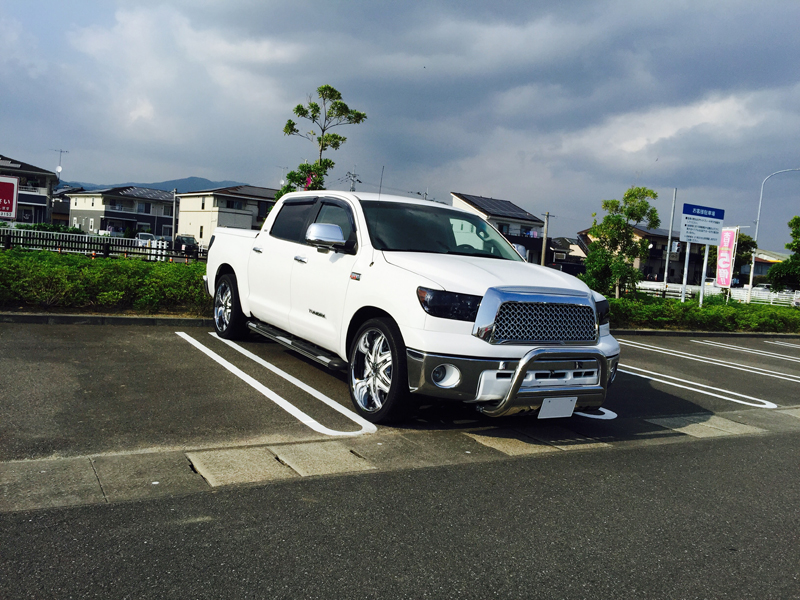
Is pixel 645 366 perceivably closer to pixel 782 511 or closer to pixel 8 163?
pixel 782 511

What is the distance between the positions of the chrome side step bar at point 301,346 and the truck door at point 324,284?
10 cm

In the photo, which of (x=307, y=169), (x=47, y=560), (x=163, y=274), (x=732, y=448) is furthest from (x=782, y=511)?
(x=307, y=169)

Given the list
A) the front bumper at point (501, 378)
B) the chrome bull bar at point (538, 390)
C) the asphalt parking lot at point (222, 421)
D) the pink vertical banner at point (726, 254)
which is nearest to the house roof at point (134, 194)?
the pink vertical banner at point (726, 254)

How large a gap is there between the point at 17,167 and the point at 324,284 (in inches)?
2850

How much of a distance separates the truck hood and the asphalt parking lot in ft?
3.90

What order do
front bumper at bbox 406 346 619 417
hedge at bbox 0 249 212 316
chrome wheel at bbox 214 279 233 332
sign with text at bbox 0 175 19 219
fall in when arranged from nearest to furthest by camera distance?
1. front bumper at bbox 406 346 619 417
2. chrome wheel at bbox 214 279 233 332
3. hedge at bbox 0 249 212 316
4. sign with text at bbox 0 175 19 219

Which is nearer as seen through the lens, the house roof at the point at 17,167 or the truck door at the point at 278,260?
the truck door at the point at 278,260

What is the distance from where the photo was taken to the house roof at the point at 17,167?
212ft

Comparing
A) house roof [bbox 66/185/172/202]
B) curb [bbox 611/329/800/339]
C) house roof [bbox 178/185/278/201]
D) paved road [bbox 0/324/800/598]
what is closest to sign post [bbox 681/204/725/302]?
curb [bbox 611/329/800/339]

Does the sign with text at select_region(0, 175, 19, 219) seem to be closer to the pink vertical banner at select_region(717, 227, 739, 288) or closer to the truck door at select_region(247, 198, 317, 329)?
the truck door at select_region(247, 198, 317, 329)

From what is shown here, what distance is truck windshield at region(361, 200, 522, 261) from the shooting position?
563 centimetres

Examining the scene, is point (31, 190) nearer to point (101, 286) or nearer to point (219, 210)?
point (219, 210)

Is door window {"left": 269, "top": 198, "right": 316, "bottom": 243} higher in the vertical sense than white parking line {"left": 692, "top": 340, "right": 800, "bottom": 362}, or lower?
higher

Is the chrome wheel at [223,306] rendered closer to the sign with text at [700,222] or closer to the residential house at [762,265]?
the sign with text at [700,222]
